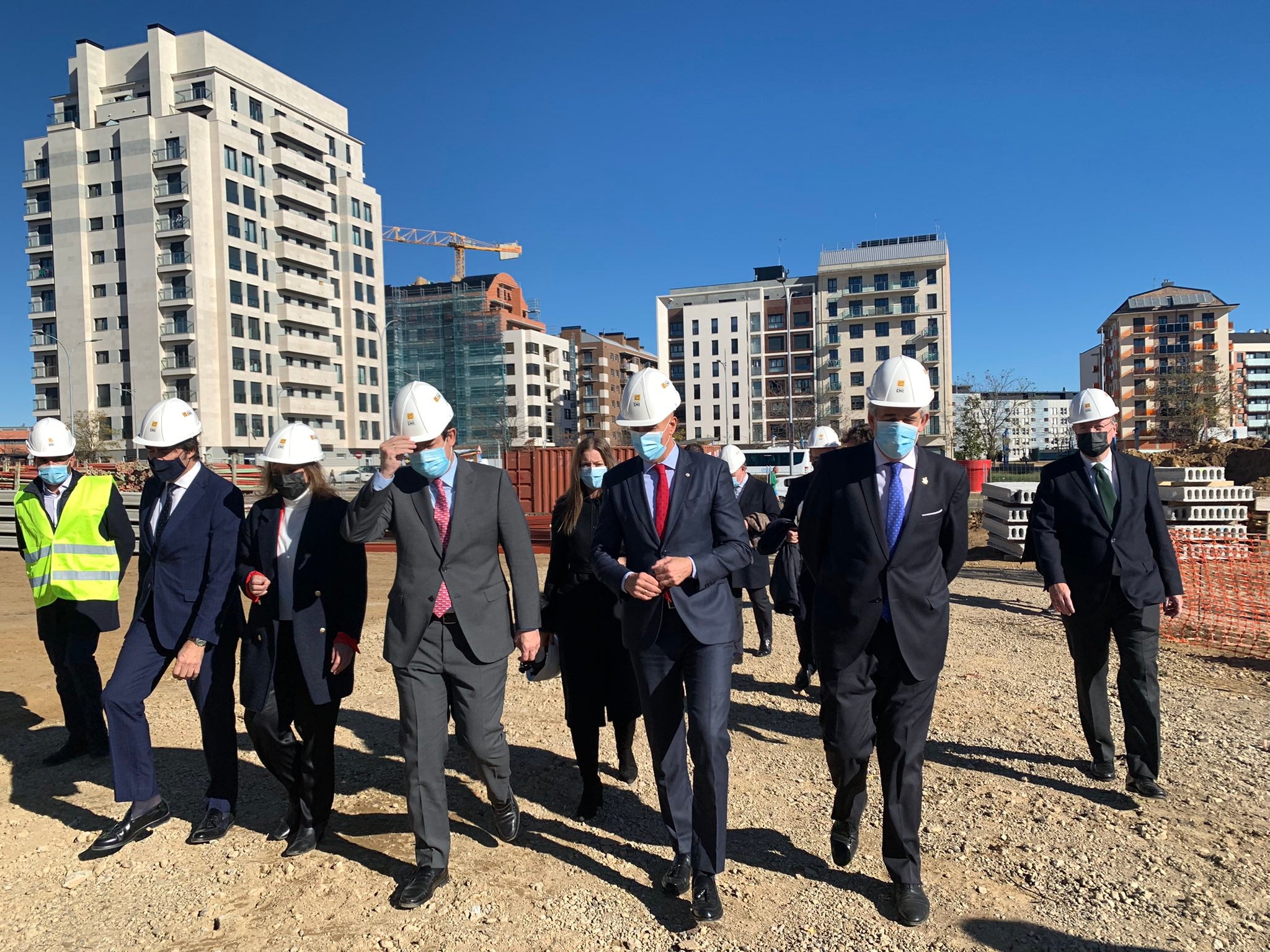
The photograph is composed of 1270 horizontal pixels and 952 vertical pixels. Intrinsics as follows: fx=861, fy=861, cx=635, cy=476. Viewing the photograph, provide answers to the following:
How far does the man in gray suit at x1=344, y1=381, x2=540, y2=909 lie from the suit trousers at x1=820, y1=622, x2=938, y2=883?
136 cm

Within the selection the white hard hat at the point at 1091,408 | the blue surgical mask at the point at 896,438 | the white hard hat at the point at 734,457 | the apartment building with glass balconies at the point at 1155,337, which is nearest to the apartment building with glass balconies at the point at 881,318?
the apartment building with glass balconies at the point at 1155,337

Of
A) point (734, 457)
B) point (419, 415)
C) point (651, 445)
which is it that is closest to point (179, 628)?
point (419, 415)

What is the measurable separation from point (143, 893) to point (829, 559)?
10.8 ft

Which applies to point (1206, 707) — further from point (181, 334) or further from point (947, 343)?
point (947, 343)

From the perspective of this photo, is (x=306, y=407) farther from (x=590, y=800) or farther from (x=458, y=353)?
(x=590, y=800)

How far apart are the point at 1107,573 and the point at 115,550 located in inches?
230

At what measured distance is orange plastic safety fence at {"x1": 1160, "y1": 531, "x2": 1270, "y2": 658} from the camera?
8.26m

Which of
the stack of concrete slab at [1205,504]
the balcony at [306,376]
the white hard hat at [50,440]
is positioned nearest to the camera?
the white hard hat at [50,440]

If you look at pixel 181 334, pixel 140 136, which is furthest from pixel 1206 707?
pixel 140 136

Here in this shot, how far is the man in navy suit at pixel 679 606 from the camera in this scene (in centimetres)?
343

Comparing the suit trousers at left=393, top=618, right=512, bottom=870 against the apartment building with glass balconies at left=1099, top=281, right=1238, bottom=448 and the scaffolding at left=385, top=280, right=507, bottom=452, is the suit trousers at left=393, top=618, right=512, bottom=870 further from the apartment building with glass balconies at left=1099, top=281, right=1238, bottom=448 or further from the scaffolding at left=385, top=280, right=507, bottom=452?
the apartment building with glass balconies at left=1099, top=281, right=1238, bottom=448

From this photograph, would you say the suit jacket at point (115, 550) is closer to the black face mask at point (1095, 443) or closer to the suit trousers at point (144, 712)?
the suit trousers at point (144, 712)

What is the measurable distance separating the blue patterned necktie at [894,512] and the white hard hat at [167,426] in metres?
3.30

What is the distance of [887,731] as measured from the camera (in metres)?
3.53
